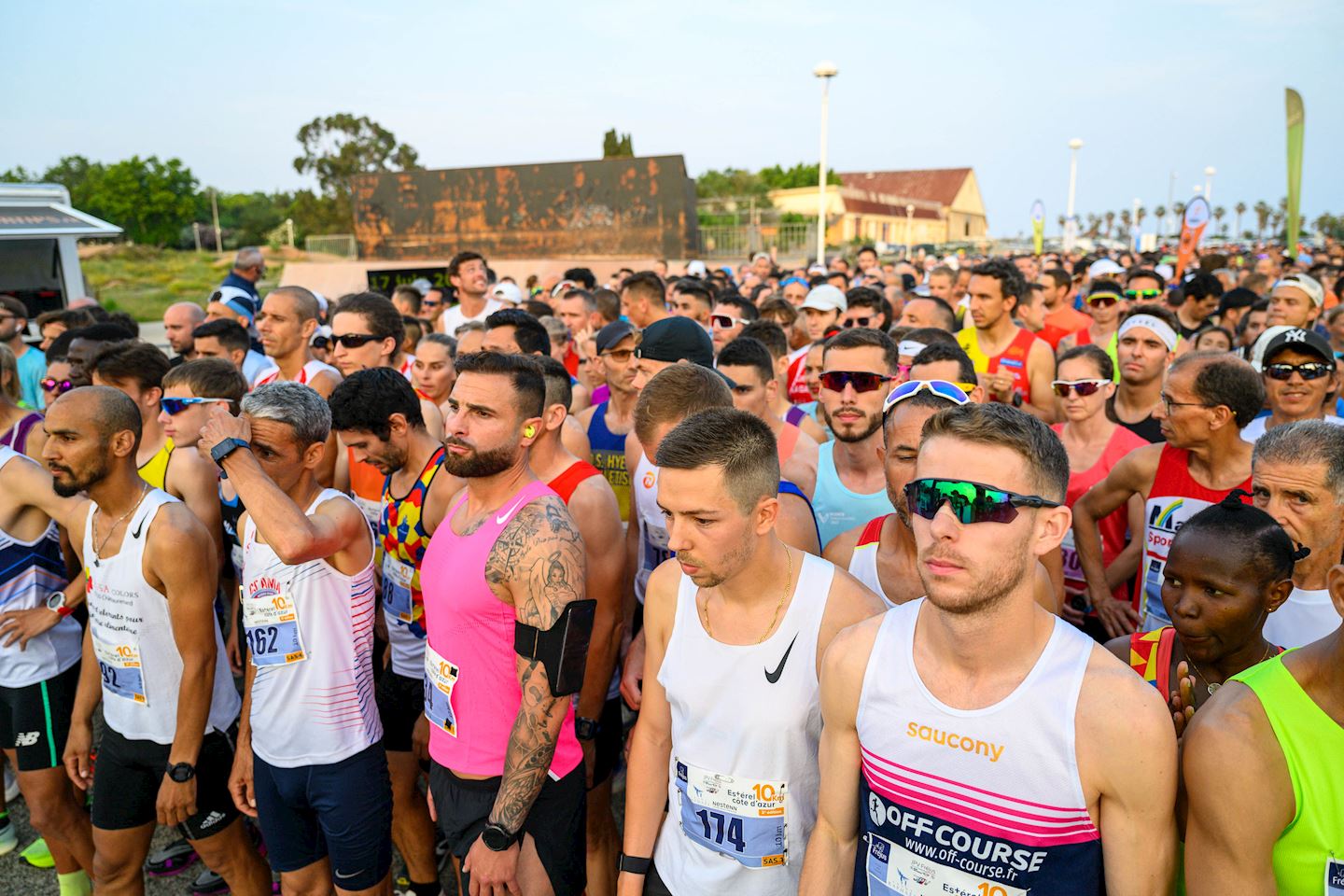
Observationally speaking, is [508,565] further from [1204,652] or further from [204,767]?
[1204,652]

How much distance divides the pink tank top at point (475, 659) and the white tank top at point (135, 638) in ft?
3.73

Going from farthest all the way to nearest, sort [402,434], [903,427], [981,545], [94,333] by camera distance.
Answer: [94,333] → [402,434] → [903,427] → [981,545]

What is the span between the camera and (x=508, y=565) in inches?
104

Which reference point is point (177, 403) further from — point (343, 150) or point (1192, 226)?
point (343, 150)

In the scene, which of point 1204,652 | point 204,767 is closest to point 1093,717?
point 1204,652

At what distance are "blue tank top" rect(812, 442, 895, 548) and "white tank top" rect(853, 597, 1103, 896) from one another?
172 cm

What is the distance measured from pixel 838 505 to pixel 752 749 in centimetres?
169

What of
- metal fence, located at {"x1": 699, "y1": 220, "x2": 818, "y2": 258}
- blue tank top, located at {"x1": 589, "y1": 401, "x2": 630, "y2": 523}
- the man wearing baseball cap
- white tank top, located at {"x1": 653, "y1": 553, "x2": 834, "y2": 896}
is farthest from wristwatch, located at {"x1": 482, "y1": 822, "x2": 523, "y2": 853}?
metal fence, located at {"x1": 699, "y1": 220, "x2": 818, "y2": 258}

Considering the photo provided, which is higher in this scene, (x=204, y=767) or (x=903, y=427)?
(x=903, y=427)

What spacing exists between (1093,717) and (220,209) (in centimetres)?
9086

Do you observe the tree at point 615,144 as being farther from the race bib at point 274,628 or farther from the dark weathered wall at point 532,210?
the race bib at point 274,628

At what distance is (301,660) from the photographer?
310cm

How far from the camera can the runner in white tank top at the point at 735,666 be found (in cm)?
226

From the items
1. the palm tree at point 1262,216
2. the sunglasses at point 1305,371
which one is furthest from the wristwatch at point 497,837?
the palm tree at point 1262,216
